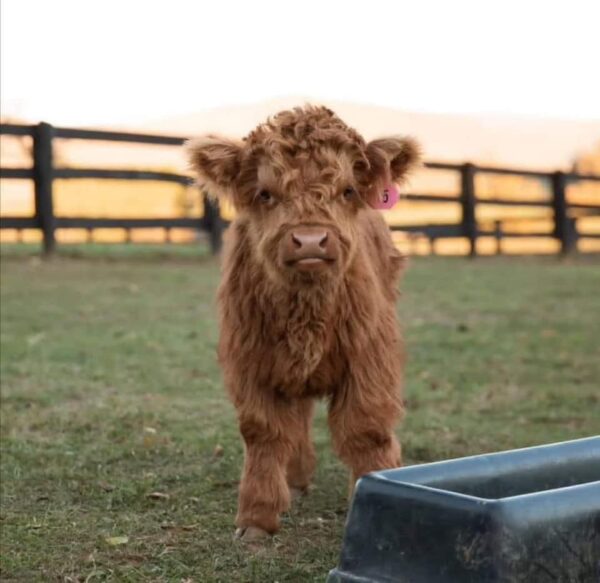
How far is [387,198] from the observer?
4.89m

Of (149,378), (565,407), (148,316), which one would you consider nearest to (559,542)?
(565,407)

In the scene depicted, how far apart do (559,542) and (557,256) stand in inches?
Answer: 721

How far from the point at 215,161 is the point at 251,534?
58.8 inches

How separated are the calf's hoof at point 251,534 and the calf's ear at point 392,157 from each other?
1.48 meters

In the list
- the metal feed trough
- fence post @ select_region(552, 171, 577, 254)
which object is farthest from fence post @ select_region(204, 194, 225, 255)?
the metal feed trough

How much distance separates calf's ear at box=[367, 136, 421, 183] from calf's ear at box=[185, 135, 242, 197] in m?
0.56

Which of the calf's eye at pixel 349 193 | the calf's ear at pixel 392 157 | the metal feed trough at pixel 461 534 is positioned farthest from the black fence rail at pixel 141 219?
the metal feed trough at pixel 461 534

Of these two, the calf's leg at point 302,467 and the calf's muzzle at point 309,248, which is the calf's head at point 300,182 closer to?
the calf's muzzle at point 309,248

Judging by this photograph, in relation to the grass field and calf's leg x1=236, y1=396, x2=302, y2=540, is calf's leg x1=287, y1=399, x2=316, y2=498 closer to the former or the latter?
the grass field

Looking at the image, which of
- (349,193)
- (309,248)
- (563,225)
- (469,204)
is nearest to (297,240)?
(309,248)

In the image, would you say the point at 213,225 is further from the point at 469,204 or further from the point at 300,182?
the point at 300,182

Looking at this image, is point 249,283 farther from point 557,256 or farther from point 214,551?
point 557,256

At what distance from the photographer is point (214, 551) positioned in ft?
14.0

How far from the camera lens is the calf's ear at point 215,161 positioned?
4738 mm
